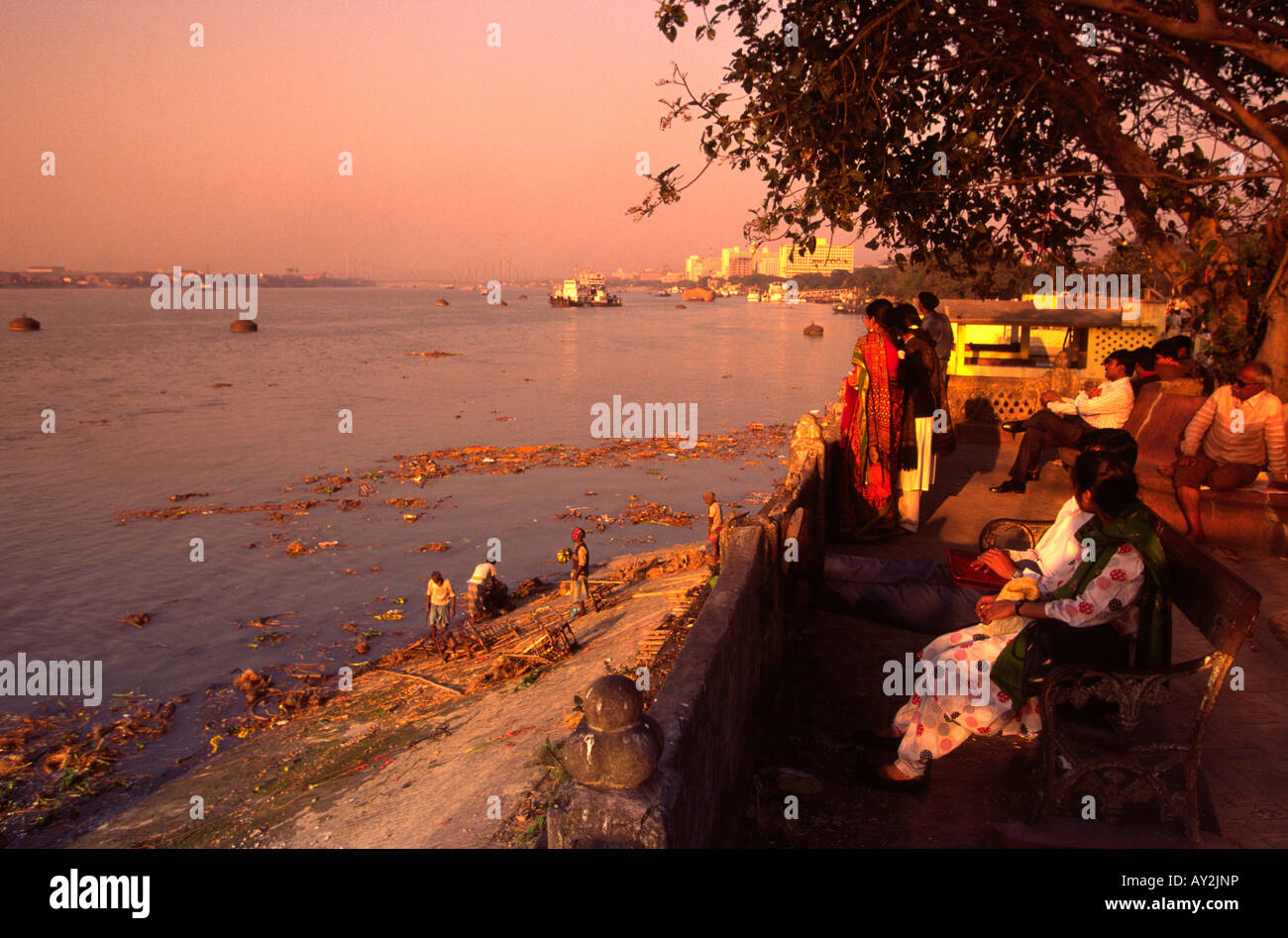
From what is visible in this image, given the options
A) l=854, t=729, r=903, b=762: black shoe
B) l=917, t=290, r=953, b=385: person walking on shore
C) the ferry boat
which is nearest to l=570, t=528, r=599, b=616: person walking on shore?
l=917, t=290, r=953, b=385: person walking on shore

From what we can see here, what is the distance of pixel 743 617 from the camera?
14.0ft

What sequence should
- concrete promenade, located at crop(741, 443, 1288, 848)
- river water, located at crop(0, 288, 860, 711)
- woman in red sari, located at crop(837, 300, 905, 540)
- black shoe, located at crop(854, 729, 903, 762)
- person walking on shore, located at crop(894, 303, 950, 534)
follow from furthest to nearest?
1. river water, located at crop(0, 288, 860, 711)
2. person walking on shore, located at crop(894, 303, 950, 534)
3. woman in red sari, located at crop(837, 300, 905, 540)
4. black shoe, located at crop(854, 729, 903, 762)
5. concrete promenade, located at crop(741, 443, 1288, 848)

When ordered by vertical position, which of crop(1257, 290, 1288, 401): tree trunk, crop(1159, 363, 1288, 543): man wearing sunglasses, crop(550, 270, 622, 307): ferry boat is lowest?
crop(1159, 363, 1288, 543): man wearing sunglasses

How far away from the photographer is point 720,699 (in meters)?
3.60

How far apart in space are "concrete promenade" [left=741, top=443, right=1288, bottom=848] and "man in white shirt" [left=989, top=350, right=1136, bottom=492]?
91.1 inches

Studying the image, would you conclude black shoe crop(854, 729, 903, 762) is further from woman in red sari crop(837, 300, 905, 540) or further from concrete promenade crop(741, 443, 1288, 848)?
woman in red sari crop(837, 300, 905, 540)

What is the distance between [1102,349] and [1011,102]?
324 inches

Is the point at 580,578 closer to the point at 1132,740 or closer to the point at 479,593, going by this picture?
the point at 479,593

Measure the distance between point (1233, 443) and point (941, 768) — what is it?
4.82 meters

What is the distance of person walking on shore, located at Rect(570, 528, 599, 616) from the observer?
13.3m

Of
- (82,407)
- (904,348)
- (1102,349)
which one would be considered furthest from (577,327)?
(904,348)

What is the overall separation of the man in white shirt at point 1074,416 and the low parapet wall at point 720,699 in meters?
3.20

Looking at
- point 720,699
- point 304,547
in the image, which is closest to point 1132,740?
point 720,699
